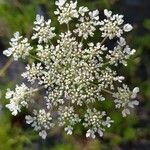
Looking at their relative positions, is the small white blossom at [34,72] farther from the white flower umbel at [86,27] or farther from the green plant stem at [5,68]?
the green plant stem at [5,68]

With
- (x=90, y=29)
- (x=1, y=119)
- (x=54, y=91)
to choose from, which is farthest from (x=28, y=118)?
(x=1, y=119)

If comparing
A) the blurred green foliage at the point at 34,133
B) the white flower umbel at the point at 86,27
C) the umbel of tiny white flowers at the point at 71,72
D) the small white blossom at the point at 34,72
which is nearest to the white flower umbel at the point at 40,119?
the umbel of tiny white flowers at the point at 71,72

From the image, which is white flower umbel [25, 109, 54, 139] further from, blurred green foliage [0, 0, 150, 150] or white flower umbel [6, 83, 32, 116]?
blurred green foliage [0, 0, 150, 150]

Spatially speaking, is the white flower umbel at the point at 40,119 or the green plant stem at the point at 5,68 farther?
the green plant stem at the point at 5,68

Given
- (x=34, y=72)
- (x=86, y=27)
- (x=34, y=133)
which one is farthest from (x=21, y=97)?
(x=34, y=133)

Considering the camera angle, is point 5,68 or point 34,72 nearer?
point 34,72

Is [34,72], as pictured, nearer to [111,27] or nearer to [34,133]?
[111,27]

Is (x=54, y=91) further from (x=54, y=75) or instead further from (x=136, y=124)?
(x=136, y=124)

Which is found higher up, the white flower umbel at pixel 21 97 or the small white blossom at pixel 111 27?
the small white blossom at pixel 111 27

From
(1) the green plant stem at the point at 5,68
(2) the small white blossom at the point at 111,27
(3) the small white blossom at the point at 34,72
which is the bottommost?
(3) the small white blossom at the point at 34,72
